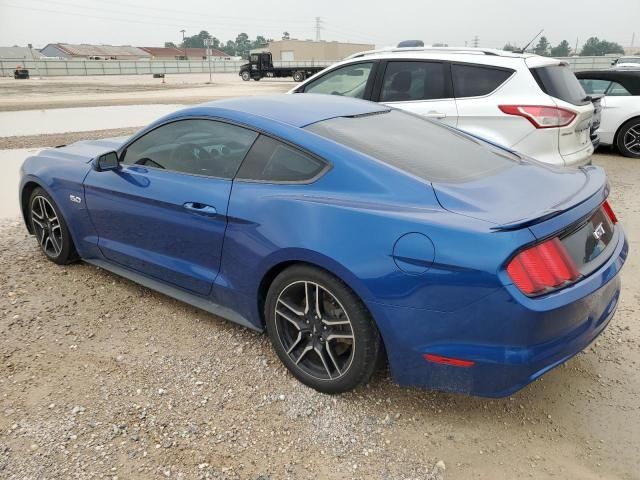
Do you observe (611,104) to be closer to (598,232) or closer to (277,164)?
(598,232)

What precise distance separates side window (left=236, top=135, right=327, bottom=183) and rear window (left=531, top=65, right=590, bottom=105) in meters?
3.72

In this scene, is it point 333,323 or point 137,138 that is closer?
point 333,323

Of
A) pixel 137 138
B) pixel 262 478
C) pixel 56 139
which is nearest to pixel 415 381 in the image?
pixel 262 478

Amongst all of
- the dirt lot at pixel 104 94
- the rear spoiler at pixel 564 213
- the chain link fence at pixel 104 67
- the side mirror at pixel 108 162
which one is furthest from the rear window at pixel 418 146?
the chain link fence at pixel 104 67

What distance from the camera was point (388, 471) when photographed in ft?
7.68

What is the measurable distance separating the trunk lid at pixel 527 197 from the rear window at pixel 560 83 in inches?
116

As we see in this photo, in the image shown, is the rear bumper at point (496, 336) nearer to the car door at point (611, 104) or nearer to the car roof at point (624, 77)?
the car door at point (611, 104)

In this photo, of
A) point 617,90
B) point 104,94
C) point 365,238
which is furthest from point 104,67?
point 365,238

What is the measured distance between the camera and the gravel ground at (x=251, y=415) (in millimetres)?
2375

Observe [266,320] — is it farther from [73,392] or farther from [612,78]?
[612,78]

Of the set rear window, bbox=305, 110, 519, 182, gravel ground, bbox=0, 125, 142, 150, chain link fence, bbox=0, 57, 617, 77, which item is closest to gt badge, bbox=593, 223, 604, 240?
rear window, bbox=305, 110, 519, 182

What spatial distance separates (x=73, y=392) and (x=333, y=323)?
1.47 metres

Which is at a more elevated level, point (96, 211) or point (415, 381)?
point (96, 211)

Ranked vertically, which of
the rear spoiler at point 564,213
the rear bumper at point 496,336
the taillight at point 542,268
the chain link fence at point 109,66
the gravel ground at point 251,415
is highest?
the chain link fence at point 109,66
